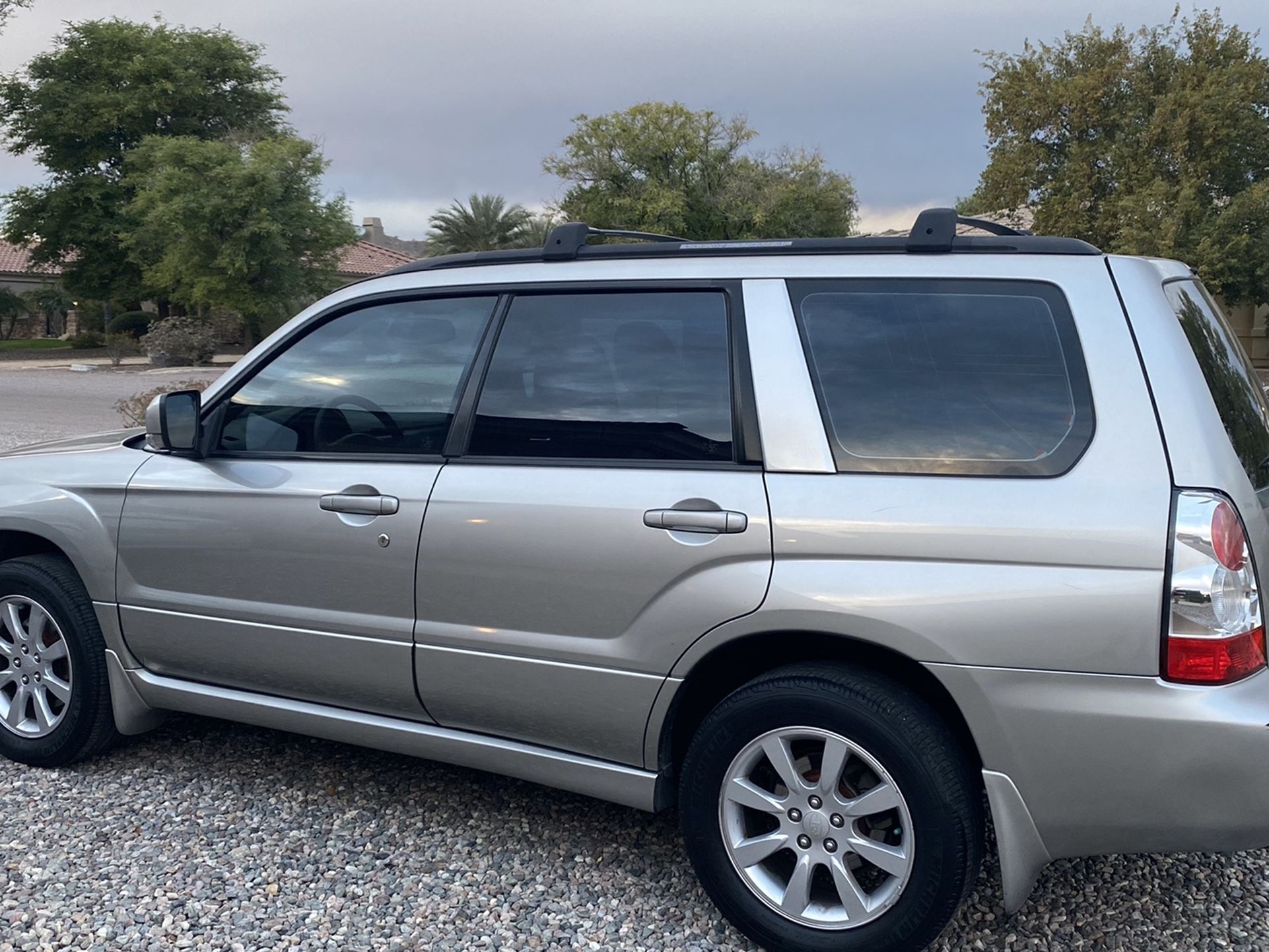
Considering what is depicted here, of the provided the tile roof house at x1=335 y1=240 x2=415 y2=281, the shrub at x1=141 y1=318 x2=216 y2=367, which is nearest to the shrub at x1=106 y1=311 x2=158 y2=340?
the tile roof house at x1=335 y1=240 x2=415 y2=281

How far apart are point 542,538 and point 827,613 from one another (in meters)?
0.80

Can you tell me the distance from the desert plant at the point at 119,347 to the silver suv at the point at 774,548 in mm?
31867

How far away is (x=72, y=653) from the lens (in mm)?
3859

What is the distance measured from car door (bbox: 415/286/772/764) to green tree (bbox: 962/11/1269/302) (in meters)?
21.7

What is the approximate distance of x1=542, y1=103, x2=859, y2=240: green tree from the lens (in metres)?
39.5

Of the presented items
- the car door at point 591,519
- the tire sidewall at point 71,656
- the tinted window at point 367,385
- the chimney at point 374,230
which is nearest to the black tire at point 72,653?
the tire sidewall at point 71,656

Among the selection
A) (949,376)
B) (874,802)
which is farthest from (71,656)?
(949,376)

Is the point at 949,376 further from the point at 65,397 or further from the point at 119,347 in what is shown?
the point at 119,347

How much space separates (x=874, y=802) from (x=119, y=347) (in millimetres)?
34688

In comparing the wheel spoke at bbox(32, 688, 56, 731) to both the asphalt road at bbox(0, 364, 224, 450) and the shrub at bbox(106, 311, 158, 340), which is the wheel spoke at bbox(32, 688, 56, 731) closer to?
the asphalt road at bbox(0, 364, 224, 450)

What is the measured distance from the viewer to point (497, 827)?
356 centimetres

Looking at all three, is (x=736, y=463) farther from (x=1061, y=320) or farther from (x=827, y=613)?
(x=1061, y=320)

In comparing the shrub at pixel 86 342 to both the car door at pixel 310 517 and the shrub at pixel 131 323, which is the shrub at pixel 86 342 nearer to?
the shrub at pixel 131 323

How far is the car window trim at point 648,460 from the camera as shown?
283cm
